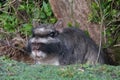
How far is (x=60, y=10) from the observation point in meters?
10.6

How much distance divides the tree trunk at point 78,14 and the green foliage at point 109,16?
16 cm

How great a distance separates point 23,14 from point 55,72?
18.0 feet

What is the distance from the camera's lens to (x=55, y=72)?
6832 mm

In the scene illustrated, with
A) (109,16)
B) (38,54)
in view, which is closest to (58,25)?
(38,54)

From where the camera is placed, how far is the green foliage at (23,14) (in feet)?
37.9

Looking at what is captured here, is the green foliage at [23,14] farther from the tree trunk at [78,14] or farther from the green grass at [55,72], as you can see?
the green grass at [55,72]

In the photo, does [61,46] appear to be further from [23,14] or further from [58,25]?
[23,14]

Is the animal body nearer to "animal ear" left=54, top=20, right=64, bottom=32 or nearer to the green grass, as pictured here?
"animal ear" left=54, top=20, right=64, bottom=32

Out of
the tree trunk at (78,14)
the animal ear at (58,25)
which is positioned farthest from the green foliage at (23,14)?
the animal ear at (58,25)

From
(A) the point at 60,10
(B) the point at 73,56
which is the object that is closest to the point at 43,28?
(B) the point at 73,56

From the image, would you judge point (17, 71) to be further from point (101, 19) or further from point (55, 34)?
point (101, 19)

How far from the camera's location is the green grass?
21.6 ft

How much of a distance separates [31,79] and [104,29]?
3914mm

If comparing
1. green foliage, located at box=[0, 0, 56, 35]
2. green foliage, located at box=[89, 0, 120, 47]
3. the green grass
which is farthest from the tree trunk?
the green grass
